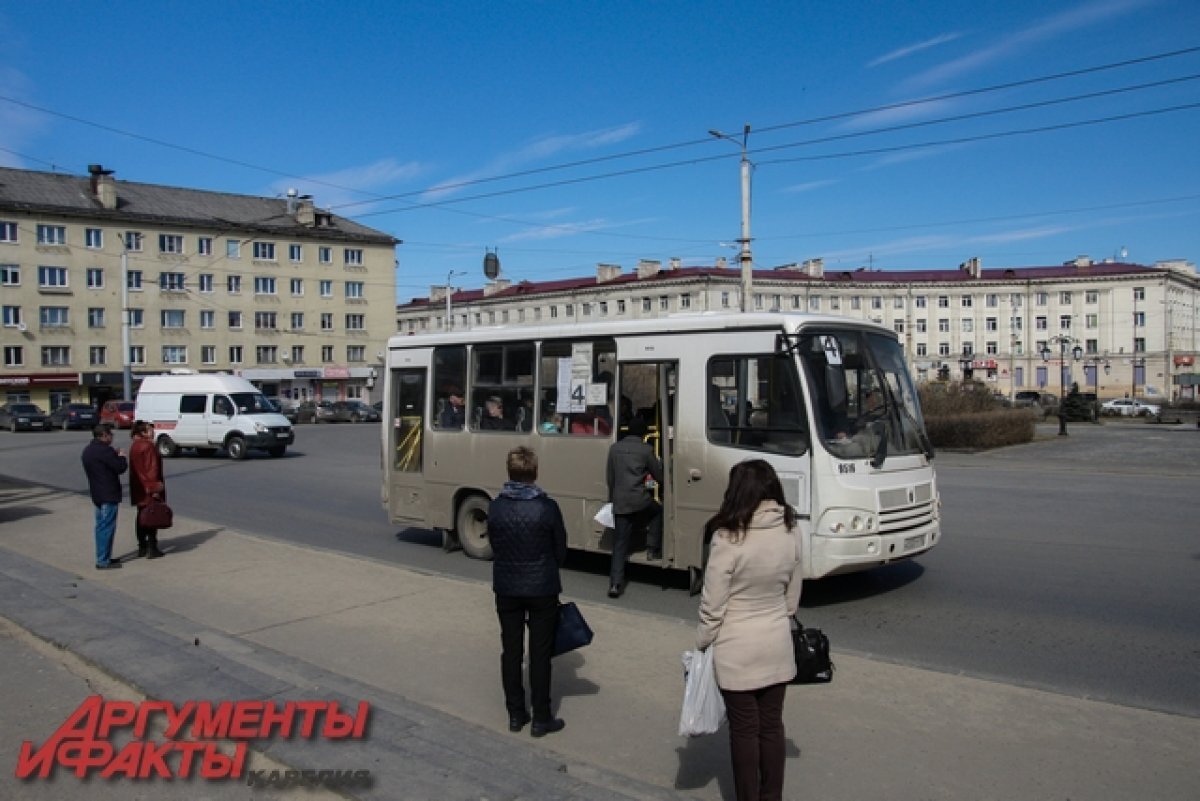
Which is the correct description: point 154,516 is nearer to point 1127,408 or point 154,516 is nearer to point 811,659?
point 811,659

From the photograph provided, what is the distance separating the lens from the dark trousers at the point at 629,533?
876 centimetres

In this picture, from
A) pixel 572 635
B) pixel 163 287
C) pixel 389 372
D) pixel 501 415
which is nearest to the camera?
pixel 572 635

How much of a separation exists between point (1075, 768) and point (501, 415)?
23.1ft

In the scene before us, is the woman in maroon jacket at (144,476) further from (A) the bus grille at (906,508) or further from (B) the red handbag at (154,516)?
(A) the bus grille at (906,508)

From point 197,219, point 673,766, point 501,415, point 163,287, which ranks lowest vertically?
point 673,766

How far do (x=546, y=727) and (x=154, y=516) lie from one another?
7.56 m

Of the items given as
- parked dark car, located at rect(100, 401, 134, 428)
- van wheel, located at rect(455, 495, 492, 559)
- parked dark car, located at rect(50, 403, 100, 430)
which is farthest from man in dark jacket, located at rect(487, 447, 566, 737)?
parked dark car, located at rect(50, 403, 100, 430)

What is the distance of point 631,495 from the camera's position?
8.54 meters

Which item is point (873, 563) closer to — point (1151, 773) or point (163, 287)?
point (1151, 773)

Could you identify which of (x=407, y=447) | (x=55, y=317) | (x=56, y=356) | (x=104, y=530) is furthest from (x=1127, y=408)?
(x=55, y=317)

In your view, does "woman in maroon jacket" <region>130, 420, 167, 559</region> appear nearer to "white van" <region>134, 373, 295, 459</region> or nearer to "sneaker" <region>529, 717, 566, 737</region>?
"sneaker" <region>529, 717, 566, 737</region>

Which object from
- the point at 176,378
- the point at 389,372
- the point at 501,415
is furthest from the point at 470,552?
the point at 176,378

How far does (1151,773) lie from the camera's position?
15.3ft

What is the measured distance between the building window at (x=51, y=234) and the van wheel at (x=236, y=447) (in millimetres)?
46142
